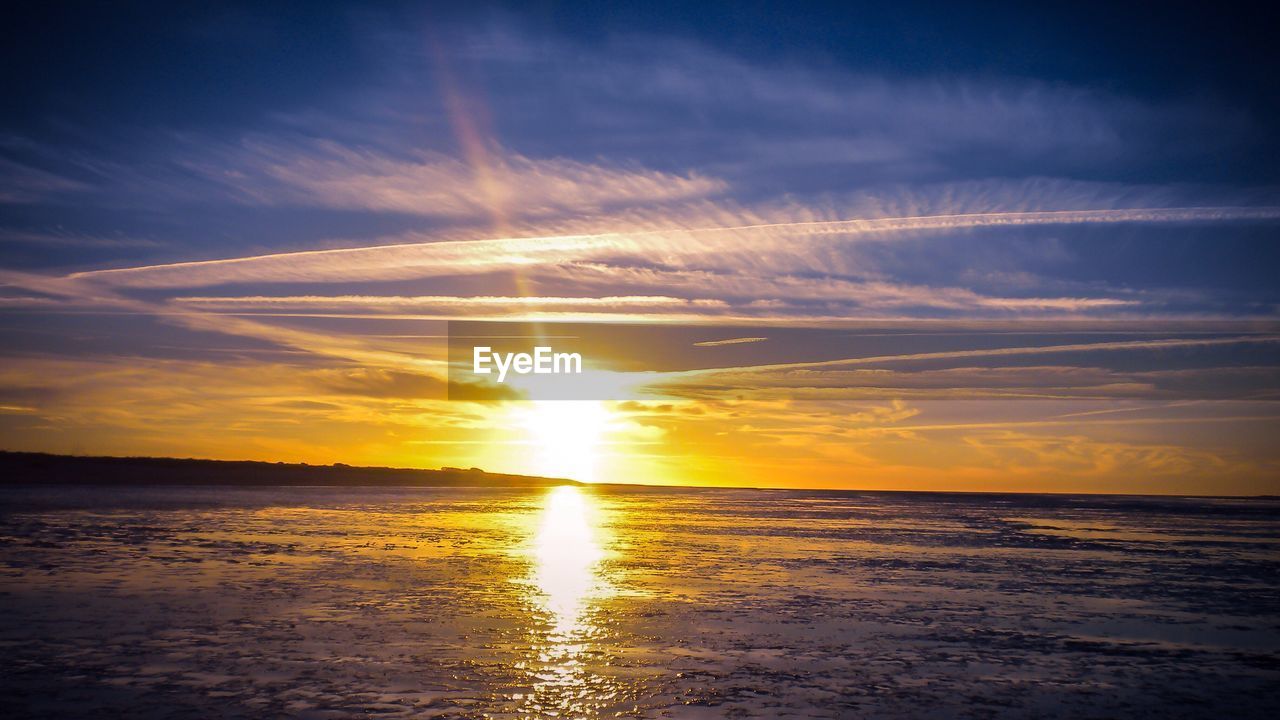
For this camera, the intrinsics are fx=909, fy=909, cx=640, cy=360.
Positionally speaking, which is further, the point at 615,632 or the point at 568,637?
the point at 615,632

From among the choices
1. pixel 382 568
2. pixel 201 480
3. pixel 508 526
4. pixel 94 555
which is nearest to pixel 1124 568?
pixel 382 568

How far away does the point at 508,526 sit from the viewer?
1586 inches

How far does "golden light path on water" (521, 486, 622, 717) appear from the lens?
32.8ft

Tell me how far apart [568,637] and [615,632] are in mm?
817

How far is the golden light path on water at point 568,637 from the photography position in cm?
998

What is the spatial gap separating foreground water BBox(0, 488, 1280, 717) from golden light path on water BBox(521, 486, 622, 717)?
6cm

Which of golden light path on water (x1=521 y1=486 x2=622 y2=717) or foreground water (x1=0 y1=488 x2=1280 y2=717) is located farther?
foreground water (x1=0 y1=488 x2=1280 y2=717)

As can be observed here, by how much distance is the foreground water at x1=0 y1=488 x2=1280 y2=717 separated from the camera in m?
10.2

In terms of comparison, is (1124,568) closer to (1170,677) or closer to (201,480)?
(1170,677)

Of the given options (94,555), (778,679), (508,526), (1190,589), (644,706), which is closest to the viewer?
(644,706)

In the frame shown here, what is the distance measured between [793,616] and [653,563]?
890 centimetres

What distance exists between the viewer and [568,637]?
13625 mm

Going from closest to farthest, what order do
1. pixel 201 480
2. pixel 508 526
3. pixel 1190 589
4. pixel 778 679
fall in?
pixel 778 679
pixel 1190 589
pixel 508 526
pixel 201 480

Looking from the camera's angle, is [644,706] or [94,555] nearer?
[644,706]
